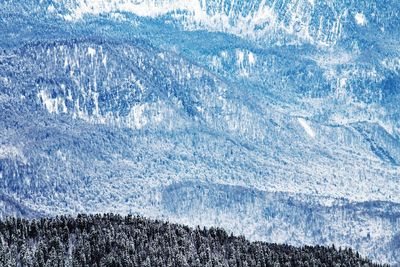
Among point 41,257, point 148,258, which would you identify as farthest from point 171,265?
point 41,257

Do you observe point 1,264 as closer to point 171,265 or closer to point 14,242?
point 14,242

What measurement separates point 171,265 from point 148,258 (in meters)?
3.32

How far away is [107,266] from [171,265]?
918 cm

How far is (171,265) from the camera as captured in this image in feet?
653

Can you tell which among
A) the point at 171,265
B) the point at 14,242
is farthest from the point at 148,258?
the point at 14,242

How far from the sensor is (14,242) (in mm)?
199875

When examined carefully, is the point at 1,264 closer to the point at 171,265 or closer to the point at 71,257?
the point at 71,257

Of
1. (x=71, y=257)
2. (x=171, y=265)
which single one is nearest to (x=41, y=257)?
(x=71, y=257)

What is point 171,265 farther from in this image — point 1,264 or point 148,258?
point 1,264

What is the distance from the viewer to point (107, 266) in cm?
19588

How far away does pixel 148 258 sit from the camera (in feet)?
653

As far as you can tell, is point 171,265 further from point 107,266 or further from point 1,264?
point 1,264

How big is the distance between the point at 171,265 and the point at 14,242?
2202cm

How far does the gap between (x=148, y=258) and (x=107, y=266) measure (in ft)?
20.8
